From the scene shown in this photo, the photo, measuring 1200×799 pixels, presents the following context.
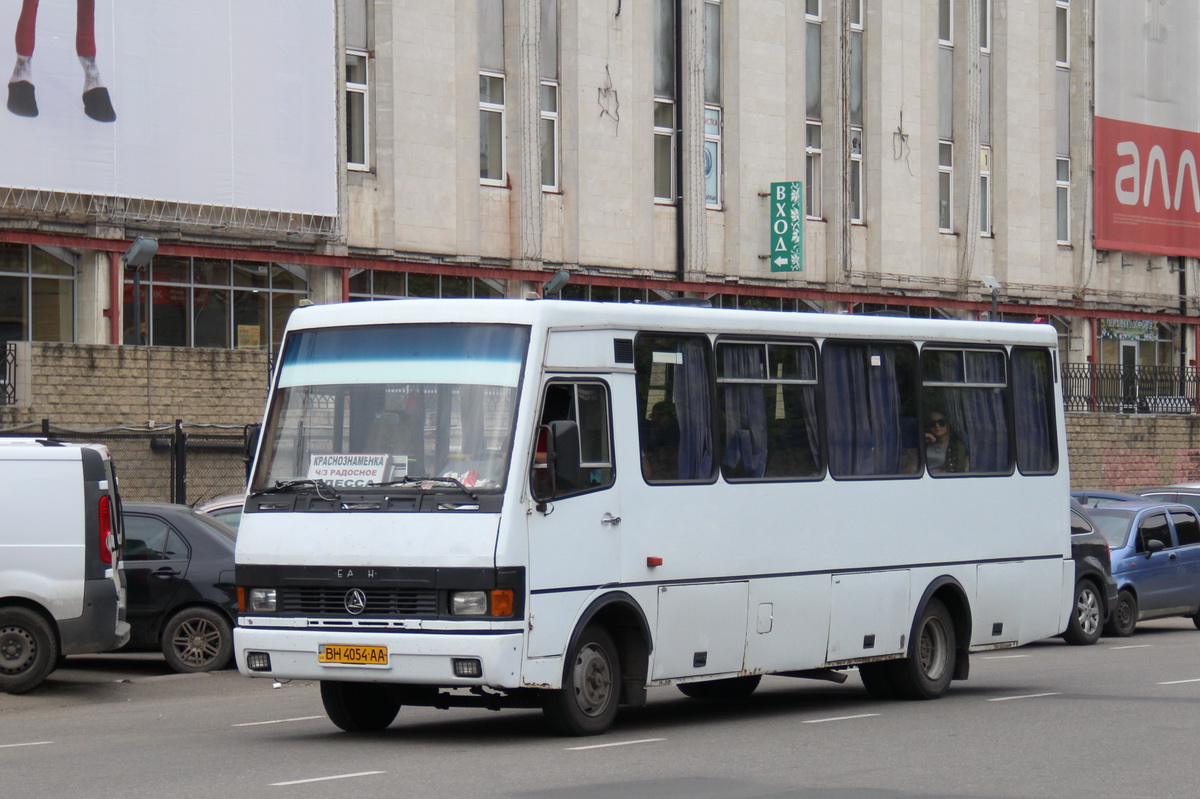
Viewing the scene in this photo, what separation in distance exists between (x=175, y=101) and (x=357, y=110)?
374cm

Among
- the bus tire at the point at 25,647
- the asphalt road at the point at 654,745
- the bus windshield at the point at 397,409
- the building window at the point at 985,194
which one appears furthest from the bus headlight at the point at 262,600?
the building window at the point at 985,194

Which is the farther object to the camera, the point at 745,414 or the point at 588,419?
Answer: the point at 745,414

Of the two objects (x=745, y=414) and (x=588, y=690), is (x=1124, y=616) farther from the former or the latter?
(x=588, y=690)

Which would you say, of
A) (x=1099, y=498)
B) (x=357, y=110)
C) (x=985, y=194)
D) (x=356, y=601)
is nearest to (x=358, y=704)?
(x=356, y=601)

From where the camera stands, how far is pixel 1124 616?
22.3 metres

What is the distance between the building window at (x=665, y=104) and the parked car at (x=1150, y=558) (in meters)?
15.6

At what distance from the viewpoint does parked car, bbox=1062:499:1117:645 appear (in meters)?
21.0

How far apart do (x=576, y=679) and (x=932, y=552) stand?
3.99 m

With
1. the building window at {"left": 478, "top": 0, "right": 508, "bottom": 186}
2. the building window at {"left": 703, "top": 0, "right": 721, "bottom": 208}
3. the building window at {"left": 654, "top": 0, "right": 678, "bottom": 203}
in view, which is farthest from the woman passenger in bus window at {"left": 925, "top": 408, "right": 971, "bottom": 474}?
the building window at {"left": 703, "top": 0, "right": 721, "bottom": 208}

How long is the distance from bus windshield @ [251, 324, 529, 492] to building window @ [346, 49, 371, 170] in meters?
20.7

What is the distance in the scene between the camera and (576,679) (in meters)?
11.5

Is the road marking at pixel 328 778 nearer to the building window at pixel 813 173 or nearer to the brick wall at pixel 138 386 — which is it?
the brick wall at pixel 138 386

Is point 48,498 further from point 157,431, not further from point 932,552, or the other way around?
point 157,431

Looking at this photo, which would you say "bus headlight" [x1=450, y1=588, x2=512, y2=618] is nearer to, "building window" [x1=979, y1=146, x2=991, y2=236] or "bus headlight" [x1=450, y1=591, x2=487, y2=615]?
"bus headlight" [x1=450, y1=591, x2=487, y2=615]
